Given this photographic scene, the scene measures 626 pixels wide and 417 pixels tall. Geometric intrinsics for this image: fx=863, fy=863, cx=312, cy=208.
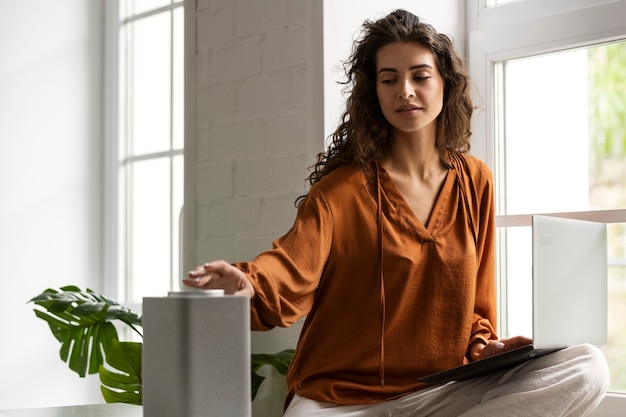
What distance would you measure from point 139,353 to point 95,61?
151 centimetres

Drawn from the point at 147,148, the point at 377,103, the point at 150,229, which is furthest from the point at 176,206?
the point at 377,103

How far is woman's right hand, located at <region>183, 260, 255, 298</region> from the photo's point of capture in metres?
1.45

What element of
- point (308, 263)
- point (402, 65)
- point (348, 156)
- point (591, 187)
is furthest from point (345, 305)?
point (591, 187)

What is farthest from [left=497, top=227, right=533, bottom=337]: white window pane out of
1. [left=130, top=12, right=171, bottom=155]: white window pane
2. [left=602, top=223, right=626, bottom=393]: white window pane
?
[left=130, top=12, right=171, bottom=155]: white window pane

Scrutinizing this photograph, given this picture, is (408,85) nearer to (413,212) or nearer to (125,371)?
(413,212)

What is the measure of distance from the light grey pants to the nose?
26.4 inches

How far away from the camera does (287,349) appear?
2.43 m

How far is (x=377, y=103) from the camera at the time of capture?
2195 mm

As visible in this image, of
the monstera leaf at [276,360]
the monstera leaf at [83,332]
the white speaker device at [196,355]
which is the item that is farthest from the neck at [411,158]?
the white speaker device at [196,355]

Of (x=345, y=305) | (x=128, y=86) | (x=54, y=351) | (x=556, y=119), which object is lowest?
(x=54, y=351)

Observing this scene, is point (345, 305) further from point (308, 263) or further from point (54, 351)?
point (54, 351)

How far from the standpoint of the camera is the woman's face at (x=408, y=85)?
2.06 m

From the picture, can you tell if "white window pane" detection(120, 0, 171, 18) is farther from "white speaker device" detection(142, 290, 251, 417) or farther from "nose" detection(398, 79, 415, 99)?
"white speaker device" detection(142, 290, 251, 417)

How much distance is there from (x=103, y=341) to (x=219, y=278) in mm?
1109
